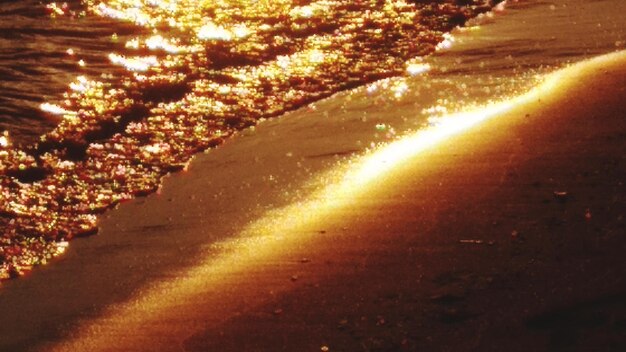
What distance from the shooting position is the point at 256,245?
3.56 meters

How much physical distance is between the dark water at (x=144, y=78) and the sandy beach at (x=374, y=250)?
14.8 inches

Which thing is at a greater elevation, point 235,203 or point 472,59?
point 472,59

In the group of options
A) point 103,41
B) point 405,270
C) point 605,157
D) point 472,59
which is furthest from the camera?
point 103,41

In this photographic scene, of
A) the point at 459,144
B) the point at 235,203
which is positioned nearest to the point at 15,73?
the point at 235,203

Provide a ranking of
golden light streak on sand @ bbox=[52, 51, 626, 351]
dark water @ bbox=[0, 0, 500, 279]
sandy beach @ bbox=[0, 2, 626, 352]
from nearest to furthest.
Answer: sandy beach @ bbox=[0, 2, 626, 352] < golden light streak on sand @ bbox=[52, 51, 626, 351] < dark water @ bbox=[0, 0, 500, 279]

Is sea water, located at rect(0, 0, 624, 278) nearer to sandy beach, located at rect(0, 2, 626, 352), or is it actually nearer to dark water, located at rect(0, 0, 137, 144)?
dark water, located at rect(0, 0, 137, 144)

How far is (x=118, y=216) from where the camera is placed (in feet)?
14.0

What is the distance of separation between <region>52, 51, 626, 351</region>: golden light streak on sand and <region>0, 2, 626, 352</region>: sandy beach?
1 centimetres

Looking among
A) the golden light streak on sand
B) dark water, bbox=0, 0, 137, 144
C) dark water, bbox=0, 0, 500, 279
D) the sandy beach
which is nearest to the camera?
the sandy beach

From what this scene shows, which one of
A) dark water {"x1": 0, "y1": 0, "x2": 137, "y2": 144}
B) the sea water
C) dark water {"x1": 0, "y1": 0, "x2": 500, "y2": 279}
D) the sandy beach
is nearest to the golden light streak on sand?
the sandy beach

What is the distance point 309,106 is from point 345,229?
2252mm

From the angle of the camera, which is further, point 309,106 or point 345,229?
point 309,106

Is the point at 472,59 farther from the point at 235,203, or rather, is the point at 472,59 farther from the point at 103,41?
the point at 103,41

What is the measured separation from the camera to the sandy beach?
2.71 metres
